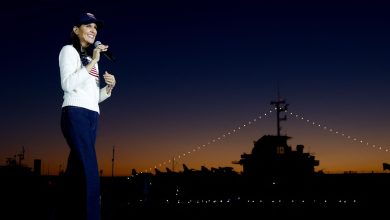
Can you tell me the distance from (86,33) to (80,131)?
0.97m

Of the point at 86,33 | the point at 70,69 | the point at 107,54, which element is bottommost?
the point at 70,69

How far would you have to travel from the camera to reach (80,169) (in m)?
3.04

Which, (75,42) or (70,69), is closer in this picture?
(70,69)

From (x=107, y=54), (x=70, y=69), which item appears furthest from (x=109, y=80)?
(x=70, y=69)

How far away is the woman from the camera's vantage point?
3025mm

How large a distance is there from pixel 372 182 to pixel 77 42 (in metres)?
53.5

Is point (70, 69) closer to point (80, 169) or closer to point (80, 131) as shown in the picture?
point (80, 131)

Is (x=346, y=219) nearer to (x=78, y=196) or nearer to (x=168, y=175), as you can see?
(x=78, y=196)

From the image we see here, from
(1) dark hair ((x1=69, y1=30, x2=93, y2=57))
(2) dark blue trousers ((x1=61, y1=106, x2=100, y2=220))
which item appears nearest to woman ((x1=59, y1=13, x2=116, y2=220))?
(2) dark blue trousers ((x1=61, y1=106, x2=100, y2=220))

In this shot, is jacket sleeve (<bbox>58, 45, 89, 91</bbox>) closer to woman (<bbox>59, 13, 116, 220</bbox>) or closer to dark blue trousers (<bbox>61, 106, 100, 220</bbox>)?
woman (<bbox>59, 13, 116, 220</bbox>)

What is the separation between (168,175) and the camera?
4422cm

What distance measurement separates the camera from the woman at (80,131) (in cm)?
303

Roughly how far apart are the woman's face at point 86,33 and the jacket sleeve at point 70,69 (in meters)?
0.22

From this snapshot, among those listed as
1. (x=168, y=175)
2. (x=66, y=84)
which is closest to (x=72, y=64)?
(x=66, y=84)
